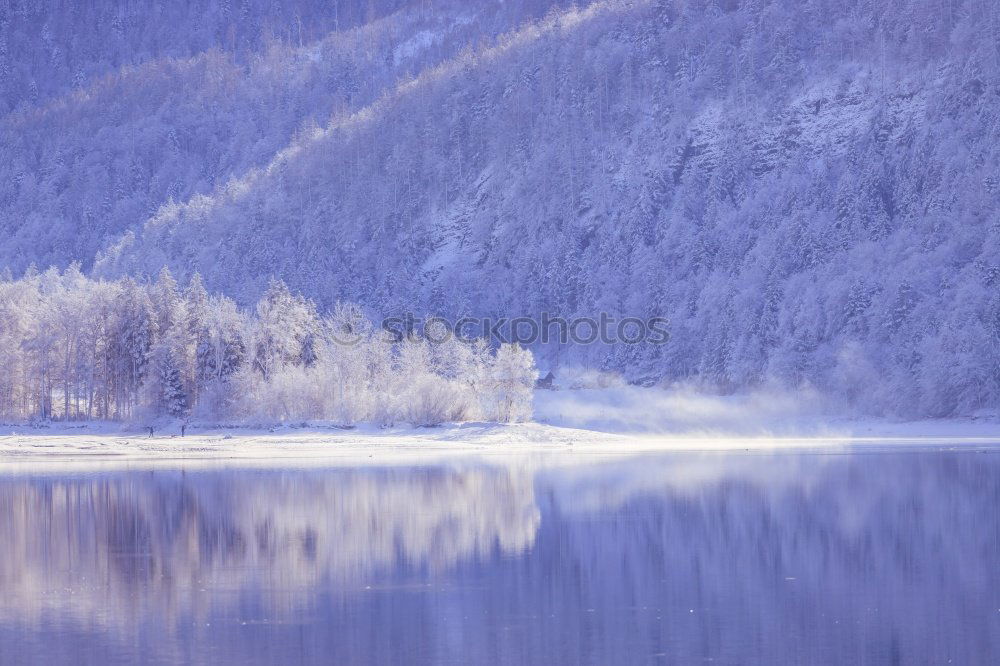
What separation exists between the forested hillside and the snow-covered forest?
101ft

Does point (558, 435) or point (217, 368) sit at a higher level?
point (217, 368)

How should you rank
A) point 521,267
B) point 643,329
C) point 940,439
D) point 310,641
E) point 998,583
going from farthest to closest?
1. point 521,267
2. point 643,329
3. point 940,439
4. point 998,583
5. point 310,641

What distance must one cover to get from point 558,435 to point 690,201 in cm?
6004

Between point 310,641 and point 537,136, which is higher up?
point 537,136

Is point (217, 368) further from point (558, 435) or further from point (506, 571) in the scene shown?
point (506, 571)

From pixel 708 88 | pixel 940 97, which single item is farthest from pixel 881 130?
pixel 708 88

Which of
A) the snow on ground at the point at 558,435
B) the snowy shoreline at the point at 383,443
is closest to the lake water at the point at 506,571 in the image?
the snowy shoreline at the point at 383,443

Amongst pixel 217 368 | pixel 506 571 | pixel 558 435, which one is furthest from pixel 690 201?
pixel 506 571

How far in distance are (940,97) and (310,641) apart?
4597 inches

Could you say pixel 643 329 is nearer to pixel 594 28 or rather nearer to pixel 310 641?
pixel 594 28

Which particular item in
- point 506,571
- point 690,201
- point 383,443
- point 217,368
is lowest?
point 506,571

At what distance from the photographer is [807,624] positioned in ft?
77.3

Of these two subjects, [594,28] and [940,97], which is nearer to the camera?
[940,97]

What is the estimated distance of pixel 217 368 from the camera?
8094cm
